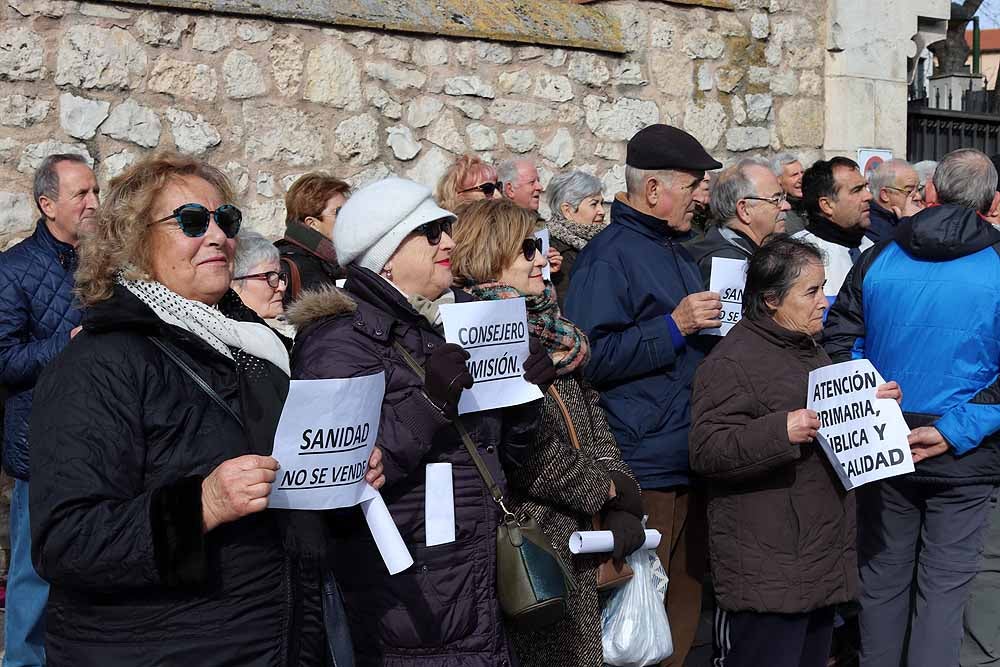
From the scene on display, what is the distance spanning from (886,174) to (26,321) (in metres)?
4.78

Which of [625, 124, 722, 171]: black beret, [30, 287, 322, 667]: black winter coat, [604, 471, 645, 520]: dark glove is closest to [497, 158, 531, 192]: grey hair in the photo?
[625, 124, 722, 171]: black beret

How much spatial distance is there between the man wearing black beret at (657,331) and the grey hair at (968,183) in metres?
0.98

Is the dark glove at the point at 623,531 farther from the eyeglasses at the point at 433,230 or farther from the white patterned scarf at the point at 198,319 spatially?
the white patterned scarf at the point at 198,319

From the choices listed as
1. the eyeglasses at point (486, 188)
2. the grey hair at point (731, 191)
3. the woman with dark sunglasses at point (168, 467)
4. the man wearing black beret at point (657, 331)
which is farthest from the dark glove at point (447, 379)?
the eyeglasses at point (486, 188)

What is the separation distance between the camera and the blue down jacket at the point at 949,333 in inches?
175

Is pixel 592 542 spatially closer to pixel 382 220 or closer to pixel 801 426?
pixel 801 426

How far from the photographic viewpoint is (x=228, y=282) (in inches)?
104

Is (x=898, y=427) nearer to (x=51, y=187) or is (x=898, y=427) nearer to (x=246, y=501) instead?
(x=246, y=501)

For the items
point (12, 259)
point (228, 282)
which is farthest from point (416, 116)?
point (228, 282)

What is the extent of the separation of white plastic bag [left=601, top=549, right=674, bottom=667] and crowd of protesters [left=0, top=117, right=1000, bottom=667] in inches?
8.1

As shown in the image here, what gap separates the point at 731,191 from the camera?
5152mm

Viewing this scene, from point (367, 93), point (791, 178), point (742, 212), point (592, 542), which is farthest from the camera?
point (791, 178)

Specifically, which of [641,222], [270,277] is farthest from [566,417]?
[270,277]

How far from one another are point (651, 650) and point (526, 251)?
1408mm
